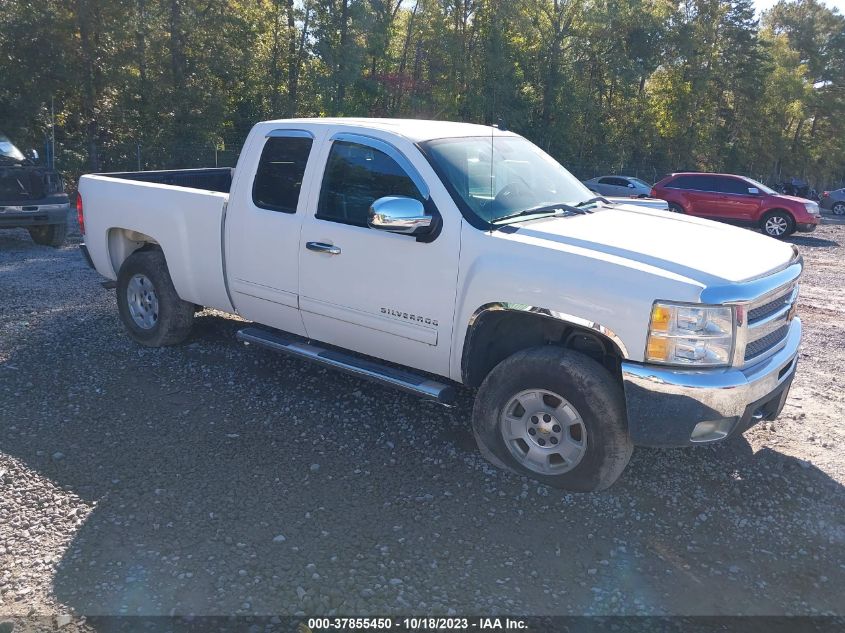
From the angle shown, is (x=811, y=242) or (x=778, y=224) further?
(x=778, y=224)

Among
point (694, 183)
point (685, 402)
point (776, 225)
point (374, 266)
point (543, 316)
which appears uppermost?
point (374, 266)

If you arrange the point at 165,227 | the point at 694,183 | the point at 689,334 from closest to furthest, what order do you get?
the point at 689,334
the point at 165,227
the point at 694,183

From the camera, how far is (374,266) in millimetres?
4770

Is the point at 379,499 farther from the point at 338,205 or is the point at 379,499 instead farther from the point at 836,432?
the point at 836,432

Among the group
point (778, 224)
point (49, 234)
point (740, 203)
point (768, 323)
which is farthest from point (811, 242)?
point (49, 234)

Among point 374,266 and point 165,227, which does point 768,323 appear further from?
point 165,227

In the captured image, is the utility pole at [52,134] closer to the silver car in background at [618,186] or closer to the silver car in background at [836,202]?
the silver car in background at [618,186]

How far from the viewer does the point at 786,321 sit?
14.9ft

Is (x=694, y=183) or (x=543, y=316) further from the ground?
(x=543, y=316)

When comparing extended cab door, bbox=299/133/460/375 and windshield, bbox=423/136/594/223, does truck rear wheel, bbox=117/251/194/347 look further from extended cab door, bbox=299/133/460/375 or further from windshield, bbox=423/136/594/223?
windshield, bbox=423/136/594/223

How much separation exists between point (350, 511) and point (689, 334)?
79.1 inches

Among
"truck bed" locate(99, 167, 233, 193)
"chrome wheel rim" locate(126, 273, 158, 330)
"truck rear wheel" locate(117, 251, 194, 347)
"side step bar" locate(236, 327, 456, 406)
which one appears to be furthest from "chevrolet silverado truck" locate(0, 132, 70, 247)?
"side step bar" locate(236, 327, 456, 406)

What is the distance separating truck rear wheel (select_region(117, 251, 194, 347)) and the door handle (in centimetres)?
185

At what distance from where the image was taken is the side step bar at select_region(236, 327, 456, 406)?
4.48 meters
